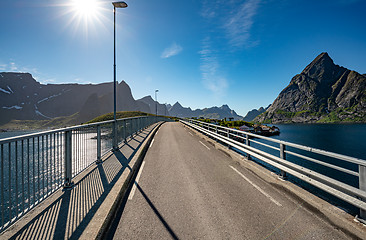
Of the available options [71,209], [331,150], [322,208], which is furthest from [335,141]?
[71,209]

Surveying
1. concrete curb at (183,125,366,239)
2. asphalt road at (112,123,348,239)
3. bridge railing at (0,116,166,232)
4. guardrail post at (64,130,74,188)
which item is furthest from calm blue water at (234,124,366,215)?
bridge railing at (0,116,166,232)

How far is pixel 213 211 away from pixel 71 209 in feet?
9.80

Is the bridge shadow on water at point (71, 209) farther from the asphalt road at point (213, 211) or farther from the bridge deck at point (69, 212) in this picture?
the asphalt road at point (213, 211)

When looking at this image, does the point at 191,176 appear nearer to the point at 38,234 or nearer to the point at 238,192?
the point at 238,192

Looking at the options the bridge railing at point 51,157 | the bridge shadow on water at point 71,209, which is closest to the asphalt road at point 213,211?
the bridge shadow on water at point 71,209

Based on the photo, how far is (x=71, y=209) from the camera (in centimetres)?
311

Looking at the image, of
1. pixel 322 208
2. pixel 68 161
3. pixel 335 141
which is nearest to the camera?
pixel 322 208

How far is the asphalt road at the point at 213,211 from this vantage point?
276 centimetres

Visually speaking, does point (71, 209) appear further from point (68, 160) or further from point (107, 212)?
point (68, 160)

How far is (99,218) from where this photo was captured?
9.36 ft

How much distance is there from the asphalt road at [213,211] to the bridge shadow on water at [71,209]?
0.65m

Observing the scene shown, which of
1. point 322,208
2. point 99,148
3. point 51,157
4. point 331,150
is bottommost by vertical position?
point 331,150

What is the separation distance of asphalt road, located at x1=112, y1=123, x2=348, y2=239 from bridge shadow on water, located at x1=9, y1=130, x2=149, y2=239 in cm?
65

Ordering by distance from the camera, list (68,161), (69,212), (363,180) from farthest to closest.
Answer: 1. (68,161)
2. (69,212)
3. (363,180)
